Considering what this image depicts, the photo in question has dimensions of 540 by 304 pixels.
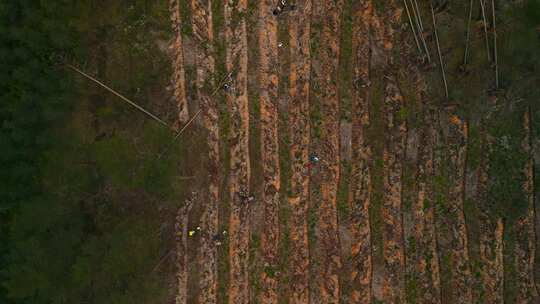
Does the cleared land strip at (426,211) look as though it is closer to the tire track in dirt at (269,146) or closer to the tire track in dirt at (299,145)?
the tire track in dirt at (299,145)

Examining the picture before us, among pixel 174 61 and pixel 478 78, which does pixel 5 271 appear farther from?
pixel 478 78

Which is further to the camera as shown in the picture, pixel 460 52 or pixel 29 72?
pixel 460 52

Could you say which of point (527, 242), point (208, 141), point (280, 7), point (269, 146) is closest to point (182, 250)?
point (208, 141)

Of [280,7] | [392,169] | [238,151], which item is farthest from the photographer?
[392,169]

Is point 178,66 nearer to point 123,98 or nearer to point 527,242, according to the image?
point 123,98

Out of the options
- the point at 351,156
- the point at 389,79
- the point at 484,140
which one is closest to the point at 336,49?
the point at 389,79

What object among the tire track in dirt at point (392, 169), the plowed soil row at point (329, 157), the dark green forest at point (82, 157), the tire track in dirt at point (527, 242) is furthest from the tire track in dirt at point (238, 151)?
the tire track in dirt at point (527, 242)
